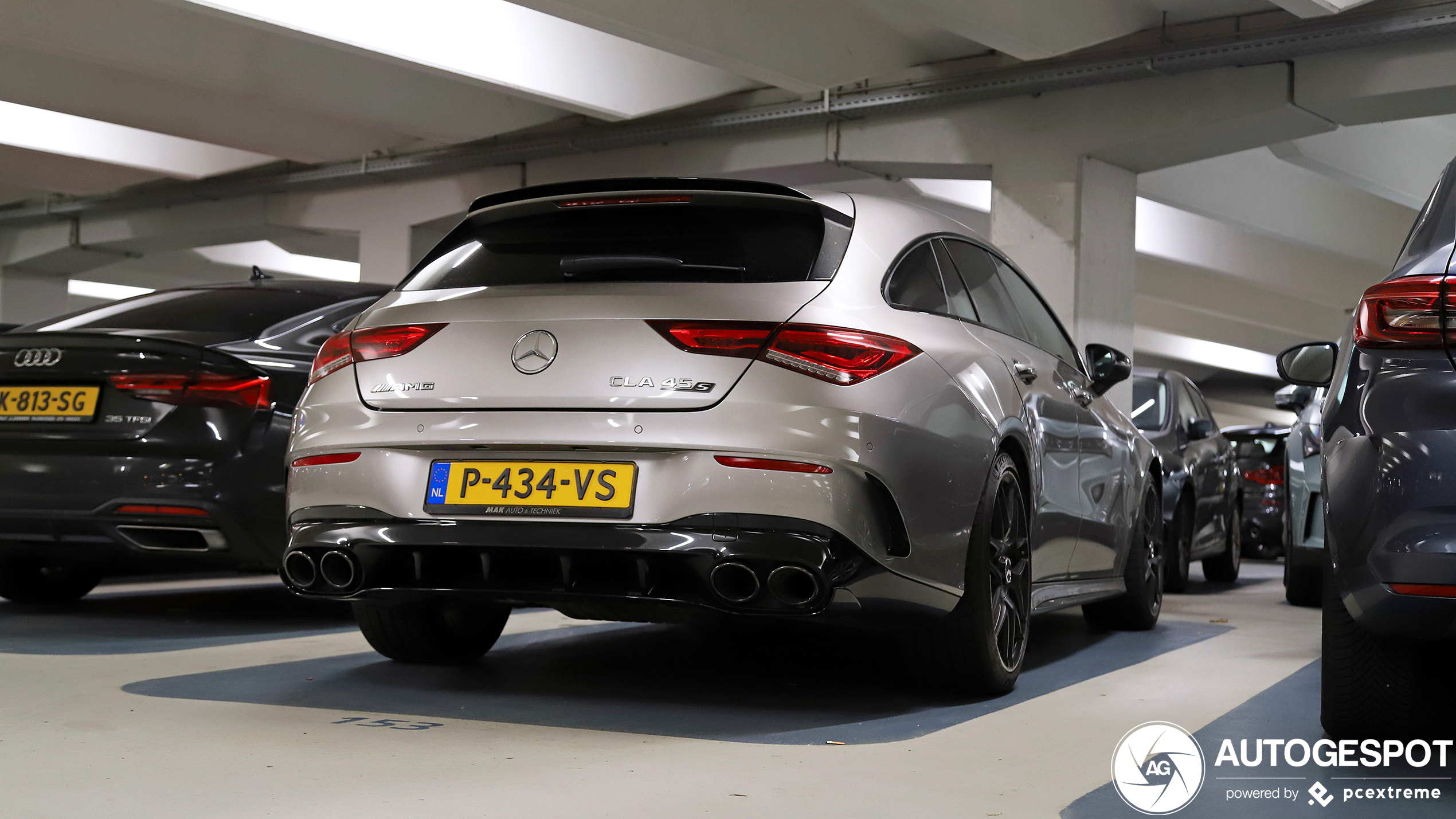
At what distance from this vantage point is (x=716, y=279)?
368 cm

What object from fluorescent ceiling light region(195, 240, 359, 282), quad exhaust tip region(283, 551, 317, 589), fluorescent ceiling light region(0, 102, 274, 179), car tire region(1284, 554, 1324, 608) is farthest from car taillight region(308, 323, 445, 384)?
fluorescent ceiling light region(195, 240, 359, 282)

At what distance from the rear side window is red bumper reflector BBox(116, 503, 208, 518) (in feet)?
8.85

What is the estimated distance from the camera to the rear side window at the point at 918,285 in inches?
149

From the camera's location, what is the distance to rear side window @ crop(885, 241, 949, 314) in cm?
379

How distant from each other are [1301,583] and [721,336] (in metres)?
5.89

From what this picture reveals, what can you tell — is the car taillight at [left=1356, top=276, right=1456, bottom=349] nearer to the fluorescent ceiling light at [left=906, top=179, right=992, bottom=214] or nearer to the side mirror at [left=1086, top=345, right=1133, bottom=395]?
the side mirror at [left=1086, top=345, right=1133, bottom=395]

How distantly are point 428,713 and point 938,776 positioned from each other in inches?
54.8

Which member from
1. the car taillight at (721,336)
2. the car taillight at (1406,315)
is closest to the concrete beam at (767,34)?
the car taillight at (721,336)

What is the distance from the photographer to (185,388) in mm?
5082

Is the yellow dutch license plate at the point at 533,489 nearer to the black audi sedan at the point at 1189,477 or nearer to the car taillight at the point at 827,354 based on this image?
the car taillight at the point at 827,354

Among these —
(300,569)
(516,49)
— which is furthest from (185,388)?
(516,49)

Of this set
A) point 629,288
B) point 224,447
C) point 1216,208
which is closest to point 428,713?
point 629,288

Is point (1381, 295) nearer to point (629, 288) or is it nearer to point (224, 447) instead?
point (629, 288)

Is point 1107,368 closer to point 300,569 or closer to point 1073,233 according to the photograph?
point 300,569
